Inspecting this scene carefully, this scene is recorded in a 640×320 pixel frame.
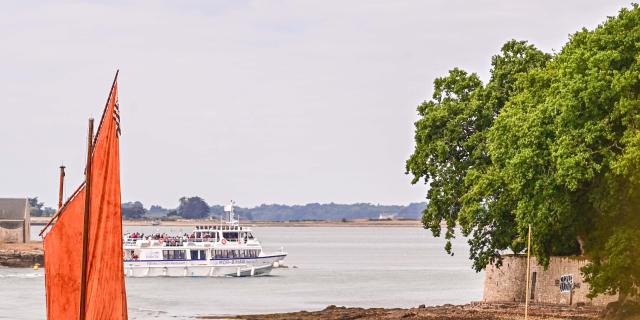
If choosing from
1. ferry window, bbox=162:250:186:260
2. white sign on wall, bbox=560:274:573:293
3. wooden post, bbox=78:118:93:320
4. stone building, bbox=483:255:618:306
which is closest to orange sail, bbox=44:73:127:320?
wooden post, bbox=78:118:93:320

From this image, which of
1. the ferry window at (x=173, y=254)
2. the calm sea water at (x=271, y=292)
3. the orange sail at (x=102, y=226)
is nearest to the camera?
the orange sail at (x=102, y=226)

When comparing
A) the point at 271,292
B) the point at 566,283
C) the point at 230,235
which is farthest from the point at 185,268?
the point at 566,283

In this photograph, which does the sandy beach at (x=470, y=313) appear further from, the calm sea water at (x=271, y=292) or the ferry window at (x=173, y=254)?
the ferry window at (x=173, y=254)

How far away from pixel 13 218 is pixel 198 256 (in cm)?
4665

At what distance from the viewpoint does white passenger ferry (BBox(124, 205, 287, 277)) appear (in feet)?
377

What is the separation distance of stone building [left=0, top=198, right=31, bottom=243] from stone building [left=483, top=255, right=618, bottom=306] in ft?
321

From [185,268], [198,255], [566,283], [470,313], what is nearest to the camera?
[470,313]

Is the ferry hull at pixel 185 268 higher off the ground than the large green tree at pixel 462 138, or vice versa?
the large green tree at pixel 462 138

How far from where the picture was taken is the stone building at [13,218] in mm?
154125

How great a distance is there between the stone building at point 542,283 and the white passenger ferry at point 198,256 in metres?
51.4

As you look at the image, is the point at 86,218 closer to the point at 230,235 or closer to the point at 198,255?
the point at 230,235

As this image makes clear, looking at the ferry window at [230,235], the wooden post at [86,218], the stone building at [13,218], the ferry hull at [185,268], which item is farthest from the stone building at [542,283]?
the stone building at [13,218]

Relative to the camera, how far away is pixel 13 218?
510 ft

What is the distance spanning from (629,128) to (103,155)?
86.1 ft
